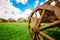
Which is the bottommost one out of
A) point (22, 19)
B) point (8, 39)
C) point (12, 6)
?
point (8, 39)

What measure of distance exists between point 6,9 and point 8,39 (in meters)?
1.00

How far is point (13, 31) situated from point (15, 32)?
72 mm

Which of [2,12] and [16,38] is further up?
[2,12]

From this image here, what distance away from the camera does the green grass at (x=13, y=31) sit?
507cm

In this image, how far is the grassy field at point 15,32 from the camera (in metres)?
5.07

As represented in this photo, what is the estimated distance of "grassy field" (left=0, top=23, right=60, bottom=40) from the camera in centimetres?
507

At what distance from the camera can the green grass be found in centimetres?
507

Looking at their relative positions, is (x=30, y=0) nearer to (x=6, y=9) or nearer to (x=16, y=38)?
(x=6, y=9)

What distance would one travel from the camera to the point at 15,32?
525 centimetres

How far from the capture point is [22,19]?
18.0 feet

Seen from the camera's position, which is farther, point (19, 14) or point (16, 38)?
point (19, 14)

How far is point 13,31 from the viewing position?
5.27 m

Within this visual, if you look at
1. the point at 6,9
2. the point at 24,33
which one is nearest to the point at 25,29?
the point at 24,33

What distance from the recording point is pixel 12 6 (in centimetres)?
548
